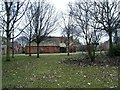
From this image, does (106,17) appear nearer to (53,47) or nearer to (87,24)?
(87,24)

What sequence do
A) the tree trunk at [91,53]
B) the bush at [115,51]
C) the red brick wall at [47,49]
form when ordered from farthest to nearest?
the red brick wall at [47,49], the bush at [115,51], the tree trunk at [91,53]

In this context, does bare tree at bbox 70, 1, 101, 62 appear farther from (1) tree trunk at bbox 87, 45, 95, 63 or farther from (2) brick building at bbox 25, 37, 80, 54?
(2) brick building at bbox 25, 37, 80, 54

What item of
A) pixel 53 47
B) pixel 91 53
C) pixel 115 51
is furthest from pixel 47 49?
pixel 91 53

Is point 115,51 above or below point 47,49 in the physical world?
below

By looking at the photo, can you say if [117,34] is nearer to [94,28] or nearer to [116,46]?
[116,46]

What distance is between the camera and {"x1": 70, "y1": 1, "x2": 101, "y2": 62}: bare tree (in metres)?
20.6

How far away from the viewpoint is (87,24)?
76.8ft

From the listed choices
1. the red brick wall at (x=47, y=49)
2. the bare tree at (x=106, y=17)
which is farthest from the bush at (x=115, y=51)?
the red brick wall at (x=47, y=49)

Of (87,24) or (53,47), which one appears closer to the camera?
(87,24)

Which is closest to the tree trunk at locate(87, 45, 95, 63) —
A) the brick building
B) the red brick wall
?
the brick building

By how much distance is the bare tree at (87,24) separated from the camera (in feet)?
67.6

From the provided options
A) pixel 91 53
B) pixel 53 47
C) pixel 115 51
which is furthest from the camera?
pixel 53 47

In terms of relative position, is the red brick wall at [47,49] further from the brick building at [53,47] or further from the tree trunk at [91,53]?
the tree trunk at [91,53]

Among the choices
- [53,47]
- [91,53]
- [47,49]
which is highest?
[53,47]
